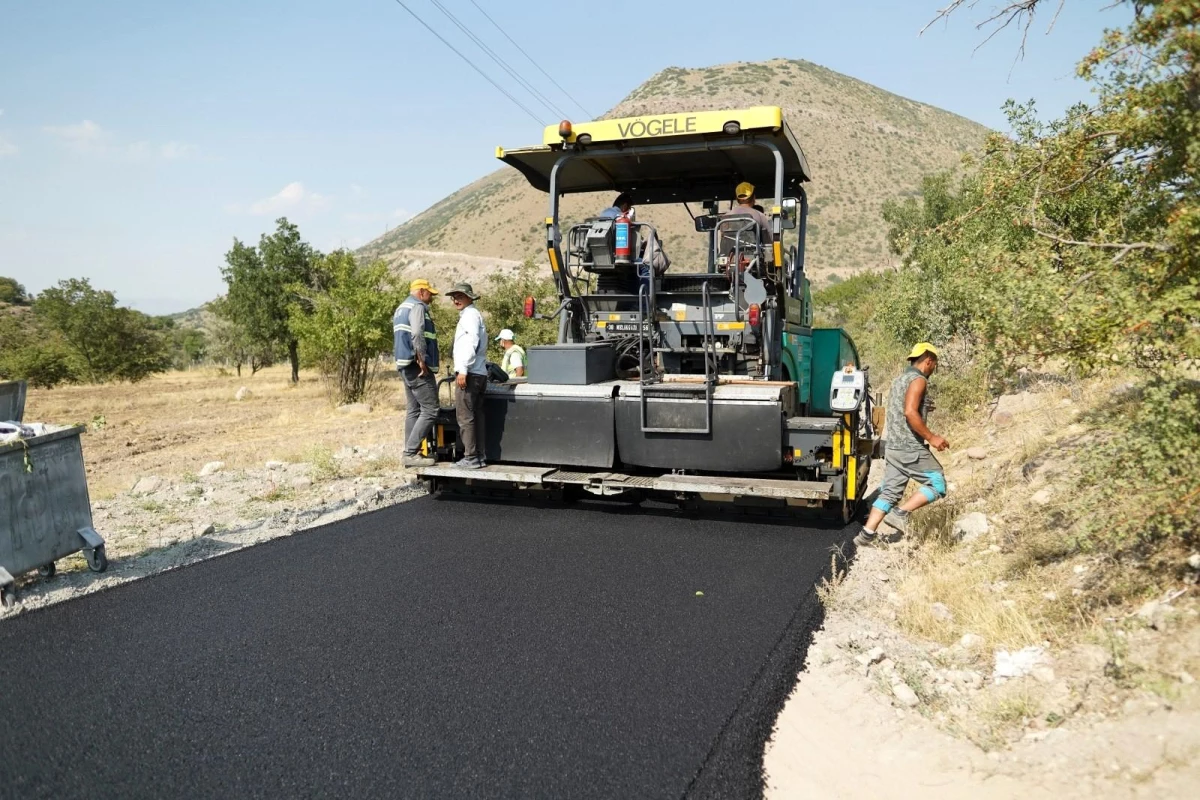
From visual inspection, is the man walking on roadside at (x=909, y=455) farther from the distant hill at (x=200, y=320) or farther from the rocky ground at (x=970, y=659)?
the distant hill at (x=200, y=320)

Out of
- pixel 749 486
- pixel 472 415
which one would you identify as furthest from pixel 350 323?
pixel 749 486

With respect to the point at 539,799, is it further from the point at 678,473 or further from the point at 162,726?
the point at 678,473

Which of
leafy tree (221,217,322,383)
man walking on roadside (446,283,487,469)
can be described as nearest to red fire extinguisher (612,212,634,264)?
man walking on roadside (446,283,487,469)

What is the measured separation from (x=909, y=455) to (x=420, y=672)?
3546mm

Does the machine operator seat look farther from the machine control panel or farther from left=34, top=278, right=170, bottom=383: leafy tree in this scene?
left=34, top=278, right=170, bottom=383: leafy tree

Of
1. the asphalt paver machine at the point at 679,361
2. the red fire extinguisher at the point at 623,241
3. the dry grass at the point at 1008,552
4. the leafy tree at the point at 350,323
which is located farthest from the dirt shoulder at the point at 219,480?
Result: the dry grass at the point at 1008,552

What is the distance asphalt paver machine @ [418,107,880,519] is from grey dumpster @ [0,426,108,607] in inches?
99.3

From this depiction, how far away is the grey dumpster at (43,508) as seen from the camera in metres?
4.70

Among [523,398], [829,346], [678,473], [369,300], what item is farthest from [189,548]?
[369,300]

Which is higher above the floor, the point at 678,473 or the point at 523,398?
the point at 523,398

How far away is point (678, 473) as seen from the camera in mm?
6480

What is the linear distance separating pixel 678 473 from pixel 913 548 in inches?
69.9

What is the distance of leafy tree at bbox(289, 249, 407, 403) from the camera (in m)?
18.3

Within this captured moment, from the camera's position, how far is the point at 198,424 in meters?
18.8
